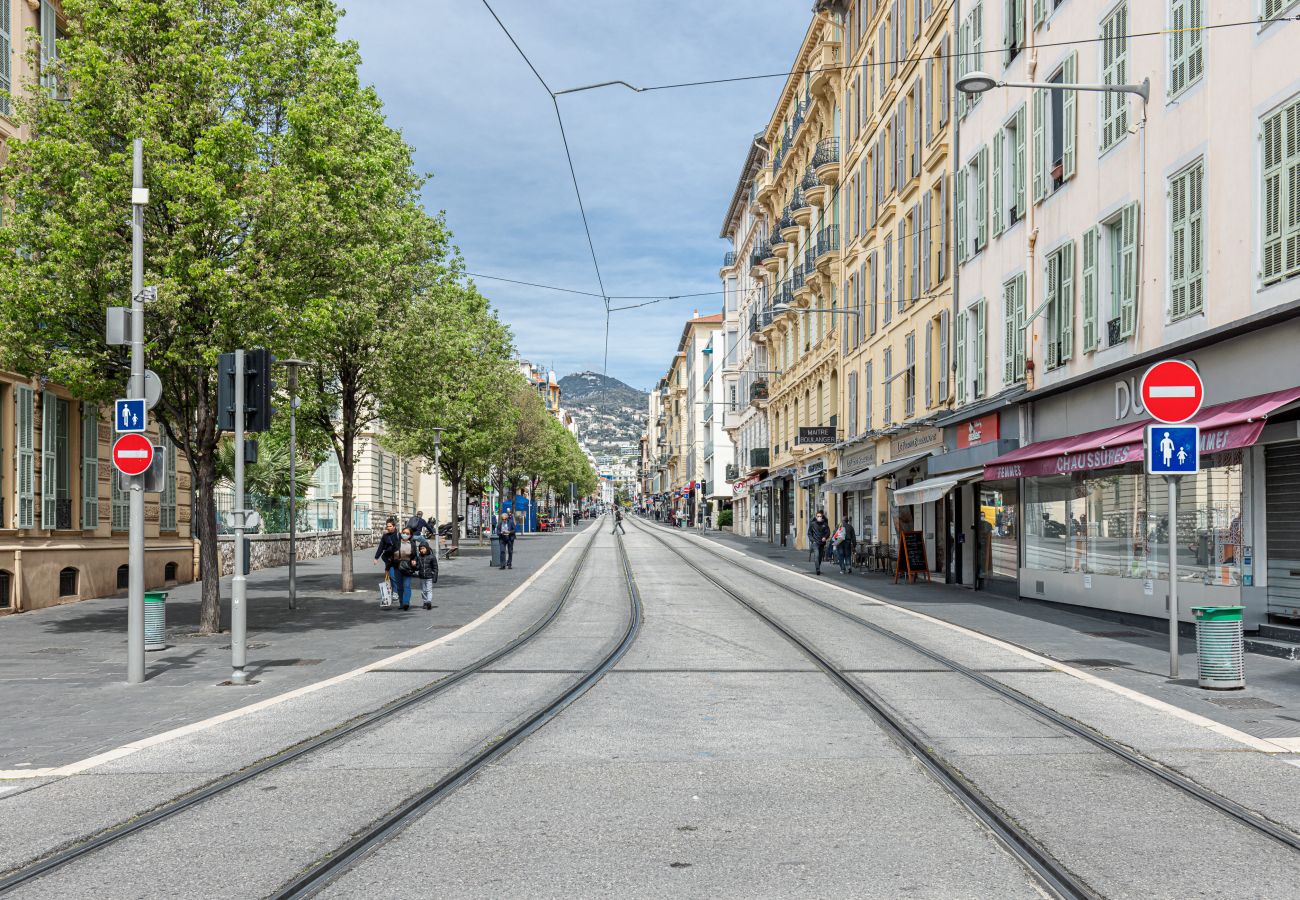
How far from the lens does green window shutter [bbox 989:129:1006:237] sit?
23.6 m

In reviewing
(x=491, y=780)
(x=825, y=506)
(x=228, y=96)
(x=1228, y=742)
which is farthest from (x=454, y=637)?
(x=825, y=506)

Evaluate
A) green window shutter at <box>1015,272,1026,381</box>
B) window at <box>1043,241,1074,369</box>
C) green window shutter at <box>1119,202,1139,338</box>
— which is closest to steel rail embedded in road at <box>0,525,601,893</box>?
green window shutter at <box>1119,202,1139,338</box>

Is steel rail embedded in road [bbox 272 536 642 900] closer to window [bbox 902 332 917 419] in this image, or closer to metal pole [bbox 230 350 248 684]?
metal pole [bbox 230 350 248 684]

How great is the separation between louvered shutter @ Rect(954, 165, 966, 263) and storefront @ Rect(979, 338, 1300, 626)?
18.8 feet

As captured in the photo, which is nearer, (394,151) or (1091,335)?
(1091,335)

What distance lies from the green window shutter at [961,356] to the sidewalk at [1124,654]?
14.1 ft

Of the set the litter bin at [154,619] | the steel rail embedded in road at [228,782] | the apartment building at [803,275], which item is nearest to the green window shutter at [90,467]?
the litter bin at [154,619]

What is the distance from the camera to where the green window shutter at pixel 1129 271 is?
17109 mm

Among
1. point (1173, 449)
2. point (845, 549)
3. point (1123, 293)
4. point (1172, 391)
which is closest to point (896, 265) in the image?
point (845, 549)

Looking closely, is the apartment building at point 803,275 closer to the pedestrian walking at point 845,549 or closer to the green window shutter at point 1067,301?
the pedestrian walking at point 845,549

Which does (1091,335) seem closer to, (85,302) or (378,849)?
(85,302)

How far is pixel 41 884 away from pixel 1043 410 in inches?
750

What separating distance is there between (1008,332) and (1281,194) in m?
9.65

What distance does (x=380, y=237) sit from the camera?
1973 cm
